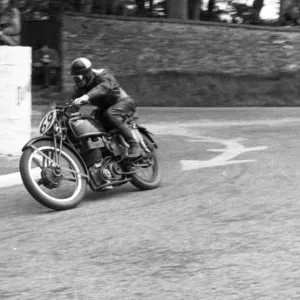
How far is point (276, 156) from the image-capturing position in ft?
39.9

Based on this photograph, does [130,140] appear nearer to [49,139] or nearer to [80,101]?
[80,101]

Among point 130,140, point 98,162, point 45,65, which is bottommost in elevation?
point 45,65

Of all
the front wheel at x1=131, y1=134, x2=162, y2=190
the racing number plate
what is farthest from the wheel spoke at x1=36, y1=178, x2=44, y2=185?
the front wheel at x1=131, y1=134, x2=162, y2=190

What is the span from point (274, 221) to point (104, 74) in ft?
8.67

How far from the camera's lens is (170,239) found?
6.62m

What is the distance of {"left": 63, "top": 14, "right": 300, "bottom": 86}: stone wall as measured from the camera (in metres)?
28.9

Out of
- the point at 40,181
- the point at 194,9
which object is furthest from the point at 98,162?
the point at 194,9

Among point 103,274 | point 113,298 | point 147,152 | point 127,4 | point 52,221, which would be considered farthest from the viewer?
point 127,4

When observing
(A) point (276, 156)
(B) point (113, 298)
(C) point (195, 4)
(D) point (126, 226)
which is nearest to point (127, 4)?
(C) point (195, 4)

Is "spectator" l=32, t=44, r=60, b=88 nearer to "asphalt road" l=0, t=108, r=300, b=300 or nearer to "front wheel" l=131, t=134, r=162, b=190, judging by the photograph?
"asphalt road" l=0, t=108, r=300, b=300

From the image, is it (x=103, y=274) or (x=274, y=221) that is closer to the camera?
(x=103, y=274)

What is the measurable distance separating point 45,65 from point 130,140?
19.0 meters

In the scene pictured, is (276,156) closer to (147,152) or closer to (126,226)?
(147,152)

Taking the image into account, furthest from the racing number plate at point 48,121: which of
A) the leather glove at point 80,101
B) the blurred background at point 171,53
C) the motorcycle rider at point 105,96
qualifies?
the blurred background at point 171,53
